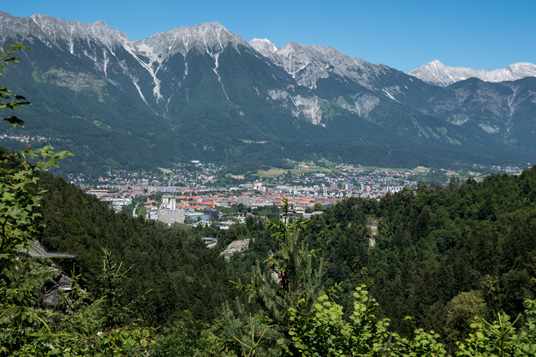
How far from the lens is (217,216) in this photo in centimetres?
12331

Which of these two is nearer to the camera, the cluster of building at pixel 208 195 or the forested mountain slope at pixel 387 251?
the forested mountain slope at pixel 387 251

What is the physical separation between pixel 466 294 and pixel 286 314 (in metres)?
34.5

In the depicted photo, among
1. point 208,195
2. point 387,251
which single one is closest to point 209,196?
point 208,195

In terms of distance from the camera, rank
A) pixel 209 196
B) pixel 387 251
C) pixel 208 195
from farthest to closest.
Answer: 1. pixel 208 195
2. pixel 209 196
3. pixel 387 251

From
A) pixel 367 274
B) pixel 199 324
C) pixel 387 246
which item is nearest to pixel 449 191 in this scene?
pixel 387 246

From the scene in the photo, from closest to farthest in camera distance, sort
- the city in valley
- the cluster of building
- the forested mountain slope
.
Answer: the forested mountain slope, the city in valley, the cluster of building

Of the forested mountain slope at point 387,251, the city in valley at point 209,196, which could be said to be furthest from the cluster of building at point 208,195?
the forested mountain slope at point 387,251

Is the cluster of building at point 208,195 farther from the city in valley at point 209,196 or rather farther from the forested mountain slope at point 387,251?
the forested mountain slope at point 387,251

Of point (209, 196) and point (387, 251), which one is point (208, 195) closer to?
point (209, 196)

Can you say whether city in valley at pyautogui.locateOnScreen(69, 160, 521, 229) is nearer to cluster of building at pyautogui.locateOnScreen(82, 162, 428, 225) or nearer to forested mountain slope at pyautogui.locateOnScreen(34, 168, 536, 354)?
cluster of building at pyautogui.locateOnScreen(82, 162, 428, 225)

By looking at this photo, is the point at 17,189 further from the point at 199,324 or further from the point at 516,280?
the point at 516,280

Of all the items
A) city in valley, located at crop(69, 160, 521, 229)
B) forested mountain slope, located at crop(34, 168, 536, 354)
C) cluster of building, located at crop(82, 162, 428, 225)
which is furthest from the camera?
cluster of building, located at crop(82, 162, 428, 225)

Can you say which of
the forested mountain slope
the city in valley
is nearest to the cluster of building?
the city in valley

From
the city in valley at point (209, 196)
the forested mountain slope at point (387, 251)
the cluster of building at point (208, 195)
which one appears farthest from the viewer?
the cluster of building at point (208, 195)
